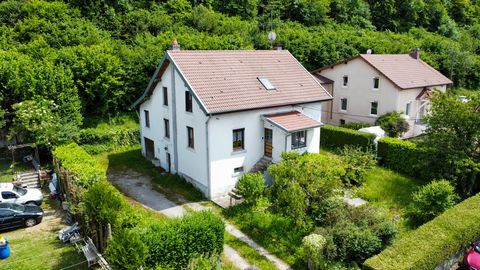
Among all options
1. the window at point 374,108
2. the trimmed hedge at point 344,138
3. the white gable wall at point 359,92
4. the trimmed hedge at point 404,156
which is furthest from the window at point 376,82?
the trimmed hedge at point 404,156

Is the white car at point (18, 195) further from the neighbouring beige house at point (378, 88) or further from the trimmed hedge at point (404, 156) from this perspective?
the neighbouring beige house at point (378, 88)

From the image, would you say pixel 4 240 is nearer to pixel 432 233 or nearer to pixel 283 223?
pixel 283 223

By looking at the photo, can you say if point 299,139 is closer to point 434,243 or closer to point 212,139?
point 212,139

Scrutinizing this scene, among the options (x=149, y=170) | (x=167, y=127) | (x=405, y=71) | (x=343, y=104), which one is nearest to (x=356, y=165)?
(x=167, y=127)

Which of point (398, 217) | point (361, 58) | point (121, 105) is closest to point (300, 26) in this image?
point (361, 58)

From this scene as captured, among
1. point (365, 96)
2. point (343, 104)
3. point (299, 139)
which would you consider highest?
point (365, 96)

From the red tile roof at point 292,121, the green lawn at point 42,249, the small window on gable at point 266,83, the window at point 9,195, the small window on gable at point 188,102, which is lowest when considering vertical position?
the green lawn at point 42,249
